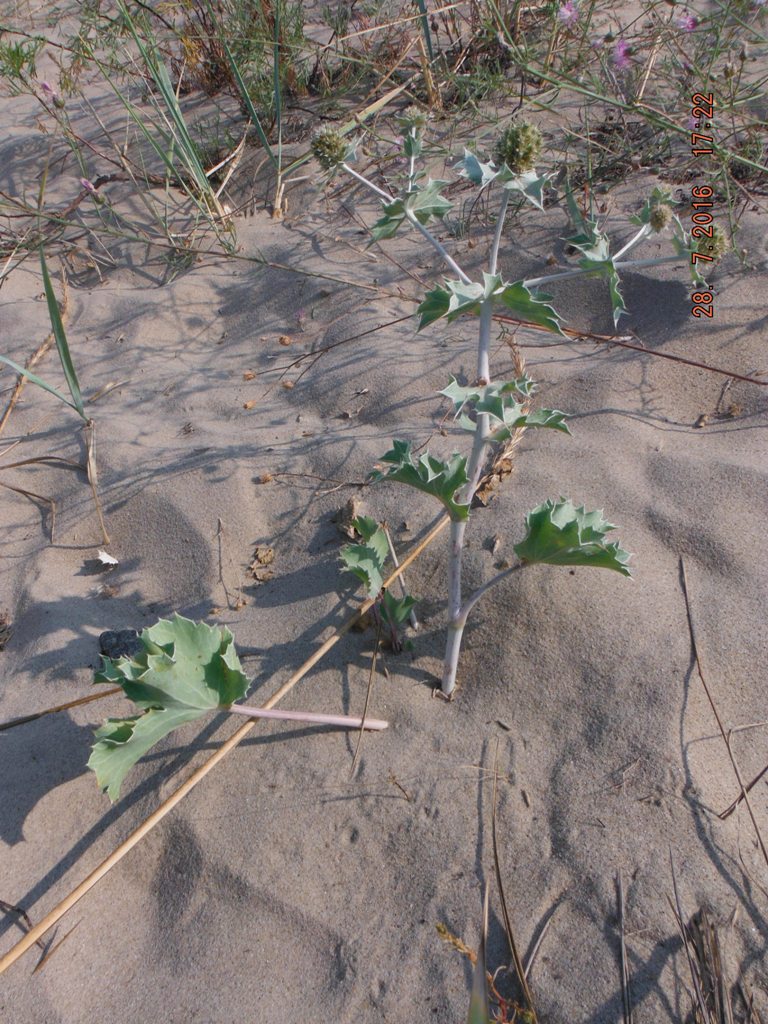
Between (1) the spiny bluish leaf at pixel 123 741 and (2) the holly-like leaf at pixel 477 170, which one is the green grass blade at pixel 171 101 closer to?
(2) the holly-like leaf at pixel 477 170

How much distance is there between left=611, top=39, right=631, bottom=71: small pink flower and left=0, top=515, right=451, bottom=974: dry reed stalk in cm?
284

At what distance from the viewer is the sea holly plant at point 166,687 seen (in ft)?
4.72

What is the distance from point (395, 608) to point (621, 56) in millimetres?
3097

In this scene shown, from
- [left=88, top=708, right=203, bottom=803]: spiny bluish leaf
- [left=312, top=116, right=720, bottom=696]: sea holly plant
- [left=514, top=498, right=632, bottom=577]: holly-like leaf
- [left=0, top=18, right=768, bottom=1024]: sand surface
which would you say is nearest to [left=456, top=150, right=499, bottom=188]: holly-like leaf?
[left=312, top=116, right=720, bottom=696]: sea holly plant

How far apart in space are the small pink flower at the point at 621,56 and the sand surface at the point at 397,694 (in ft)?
3.65

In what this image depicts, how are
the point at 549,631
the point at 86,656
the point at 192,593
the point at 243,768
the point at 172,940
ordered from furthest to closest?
the point at 192,593, the point at 86,656, the point at 549,631, the point at 243,768, the point at 172,940

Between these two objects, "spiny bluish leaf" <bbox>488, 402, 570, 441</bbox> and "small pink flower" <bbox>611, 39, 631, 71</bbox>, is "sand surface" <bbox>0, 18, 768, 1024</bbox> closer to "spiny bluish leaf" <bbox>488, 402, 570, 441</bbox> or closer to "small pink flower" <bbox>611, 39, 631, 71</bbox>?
"spiny bluish leaf" <bbox>488, 402, 570, 441</bbox>

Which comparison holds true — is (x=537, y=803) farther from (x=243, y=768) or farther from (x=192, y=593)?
(x=192, y=593)

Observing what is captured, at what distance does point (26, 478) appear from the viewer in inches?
106

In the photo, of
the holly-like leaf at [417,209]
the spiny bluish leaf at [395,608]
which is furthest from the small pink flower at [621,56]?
the spiny bluish leaf at [395,608]

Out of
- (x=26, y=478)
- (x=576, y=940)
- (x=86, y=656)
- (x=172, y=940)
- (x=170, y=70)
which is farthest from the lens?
(x=170, y=70)

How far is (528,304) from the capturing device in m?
1.33

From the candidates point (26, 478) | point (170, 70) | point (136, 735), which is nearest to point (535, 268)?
point (26, 478)

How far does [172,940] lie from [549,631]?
42.9 inches
